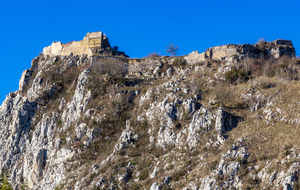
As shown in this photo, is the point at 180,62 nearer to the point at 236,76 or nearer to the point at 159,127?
the point at 236,76

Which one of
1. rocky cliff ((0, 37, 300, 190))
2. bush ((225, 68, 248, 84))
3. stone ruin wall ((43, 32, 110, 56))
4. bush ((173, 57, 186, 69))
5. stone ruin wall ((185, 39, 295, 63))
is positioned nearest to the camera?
rocky cliff ((0, 37, 300, 190))

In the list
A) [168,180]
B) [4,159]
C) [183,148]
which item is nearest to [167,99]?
[183,148]

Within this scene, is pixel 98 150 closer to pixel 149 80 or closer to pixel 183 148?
pixel 183 148

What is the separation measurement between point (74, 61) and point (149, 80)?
59.3ft

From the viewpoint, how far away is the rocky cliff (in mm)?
29797

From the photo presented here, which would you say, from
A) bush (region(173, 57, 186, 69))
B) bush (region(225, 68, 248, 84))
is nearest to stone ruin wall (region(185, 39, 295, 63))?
bush (region(173, 57, 186, 69))

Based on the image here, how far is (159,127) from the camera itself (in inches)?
1549

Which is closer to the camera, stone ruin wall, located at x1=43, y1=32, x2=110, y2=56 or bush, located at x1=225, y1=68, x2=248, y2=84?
bush, located at x1=225, y1=68, x2=248, y2=84

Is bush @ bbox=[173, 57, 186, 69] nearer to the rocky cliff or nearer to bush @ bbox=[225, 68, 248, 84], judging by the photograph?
the rocky cliff

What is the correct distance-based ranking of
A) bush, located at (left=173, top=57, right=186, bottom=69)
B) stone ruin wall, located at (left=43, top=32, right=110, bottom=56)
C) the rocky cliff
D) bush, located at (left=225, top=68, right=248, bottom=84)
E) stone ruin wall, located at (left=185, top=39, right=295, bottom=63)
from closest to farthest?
the rocky cliff → bush, located at (left=225, top=68, right=248, bottom=84) → stone ruin wall, located at (left=185, top=39, right=295, bottom=63) → bush, located at (left=173, top=57, right=186, bottom=69) → stone ruin wall, located at (left=43, top=32, right=110, bottom=56)

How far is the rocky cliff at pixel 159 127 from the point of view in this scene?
97.8ft

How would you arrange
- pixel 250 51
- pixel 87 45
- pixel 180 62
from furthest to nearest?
pixel 87 45 < pixel 180 62 < pixel 250 51

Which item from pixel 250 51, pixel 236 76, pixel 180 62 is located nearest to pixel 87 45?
pixel 180 62

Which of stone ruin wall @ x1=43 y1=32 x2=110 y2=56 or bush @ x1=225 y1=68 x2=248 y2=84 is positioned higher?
stone ruin wall @ x1=43 y1=32 x2=110 y2=56
